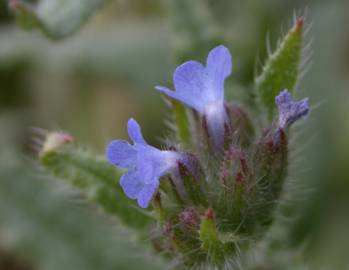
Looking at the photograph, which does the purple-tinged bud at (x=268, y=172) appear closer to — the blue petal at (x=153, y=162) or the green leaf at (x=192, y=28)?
the blue petal at (x=153, y=162)

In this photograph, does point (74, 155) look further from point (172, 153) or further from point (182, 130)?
point (172, 153)

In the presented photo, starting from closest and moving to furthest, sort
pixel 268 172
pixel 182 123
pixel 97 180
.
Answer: pixel 268 172, pixel 182 123, pixel 97 180

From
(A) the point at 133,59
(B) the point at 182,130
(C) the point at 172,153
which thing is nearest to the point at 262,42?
(A) the point at 133,59

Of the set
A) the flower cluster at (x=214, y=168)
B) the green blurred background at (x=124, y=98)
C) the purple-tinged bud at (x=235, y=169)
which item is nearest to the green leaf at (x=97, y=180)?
the flower cluster at (x=214, y=168)

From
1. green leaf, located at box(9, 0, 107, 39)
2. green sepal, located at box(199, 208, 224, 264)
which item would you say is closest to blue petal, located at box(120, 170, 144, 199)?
green sepal, located at box(199, 208, 224, 264)

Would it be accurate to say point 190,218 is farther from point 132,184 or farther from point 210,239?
point 132,184

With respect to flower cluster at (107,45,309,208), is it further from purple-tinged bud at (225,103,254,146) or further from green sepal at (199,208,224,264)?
green sepal at (199,208,224,264)

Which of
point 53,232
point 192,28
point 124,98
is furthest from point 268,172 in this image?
point 124,98
